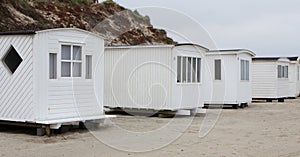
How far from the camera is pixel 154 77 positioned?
1661 centimetres

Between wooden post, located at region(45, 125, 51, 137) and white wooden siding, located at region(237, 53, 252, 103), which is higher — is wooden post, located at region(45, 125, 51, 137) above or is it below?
below

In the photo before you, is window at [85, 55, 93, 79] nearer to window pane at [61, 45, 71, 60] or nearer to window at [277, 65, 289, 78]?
window pane at [61, 45, 71, 60]

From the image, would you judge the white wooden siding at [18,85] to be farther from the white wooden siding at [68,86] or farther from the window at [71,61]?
the window at [71,61]

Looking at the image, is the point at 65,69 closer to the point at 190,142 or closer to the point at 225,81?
the point at 190,142

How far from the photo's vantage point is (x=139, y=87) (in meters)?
16.8

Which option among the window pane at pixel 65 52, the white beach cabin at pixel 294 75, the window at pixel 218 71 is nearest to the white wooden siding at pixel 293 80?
the white beach cabin at pixel 294 75

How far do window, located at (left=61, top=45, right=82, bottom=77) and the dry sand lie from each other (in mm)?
1544

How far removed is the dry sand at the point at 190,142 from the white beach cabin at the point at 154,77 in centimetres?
188

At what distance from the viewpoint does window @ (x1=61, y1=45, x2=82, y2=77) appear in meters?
11.6

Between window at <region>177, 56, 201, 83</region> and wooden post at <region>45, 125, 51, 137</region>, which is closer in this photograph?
wooden post at <region>45, 125, 51, 137</region>

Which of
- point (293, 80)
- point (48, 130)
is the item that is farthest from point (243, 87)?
point (48, 130)

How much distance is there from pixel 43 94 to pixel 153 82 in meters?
6.25

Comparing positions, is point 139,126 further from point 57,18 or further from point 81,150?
point 57,18

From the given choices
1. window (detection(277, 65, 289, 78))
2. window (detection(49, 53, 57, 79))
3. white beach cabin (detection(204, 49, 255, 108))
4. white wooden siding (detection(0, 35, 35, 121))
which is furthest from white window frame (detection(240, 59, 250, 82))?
white wooden siding (detection(0, 35, 35, 121))
